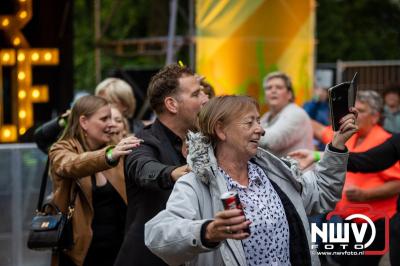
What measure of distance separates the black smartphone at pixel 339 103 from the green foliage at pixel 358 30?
63.2 ft

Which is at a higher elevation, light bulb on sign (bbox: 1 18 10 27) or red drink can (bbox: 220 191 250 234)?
light bulb on sign (bbox: 1 18 10 27)

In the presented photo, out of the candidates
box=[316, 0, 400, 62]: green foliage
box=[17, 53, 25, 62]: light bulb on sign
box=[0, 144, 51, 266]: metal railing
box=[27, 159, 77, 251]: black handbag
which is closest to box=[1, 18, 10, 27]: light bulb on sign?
box=[17, 53, 25, 62]: light bulb on sign

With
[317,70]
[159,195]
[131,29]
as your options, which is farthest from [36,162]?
[131,29]

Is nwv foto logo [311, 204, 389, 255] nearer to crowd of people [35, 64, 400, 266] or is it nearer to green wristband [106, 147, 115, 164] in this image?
crowd of people [35, 64, 400, 266]

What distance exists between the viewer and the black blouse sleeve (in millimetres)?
5562

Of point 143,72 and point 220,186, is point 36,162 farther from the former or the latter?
point 143,72

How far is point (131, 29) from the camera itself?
78.9 ft

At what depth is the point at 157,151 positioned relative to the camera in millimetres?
4488

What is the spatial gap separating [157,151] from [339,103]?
3.34ft

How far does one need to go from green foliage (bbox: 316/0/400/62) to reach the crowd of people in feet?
54.2

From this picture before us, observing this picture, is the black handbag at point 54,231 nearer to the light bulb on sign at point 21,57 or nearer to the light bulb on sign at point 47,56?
the light bulb on sign at point 21,57

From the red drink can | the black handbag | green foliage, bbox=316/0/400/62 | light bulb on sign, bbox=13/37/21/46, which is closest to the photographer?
the red drink can

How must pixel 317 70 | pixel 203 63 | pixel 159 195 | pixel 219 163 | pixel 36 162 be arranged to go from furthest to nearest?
1. pixel 317 70
2. pixel 203 63
3. pixel 36 162
4. pixel 159 195
5. pixel 219 163

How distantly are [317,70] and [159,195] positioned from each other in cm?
1018
